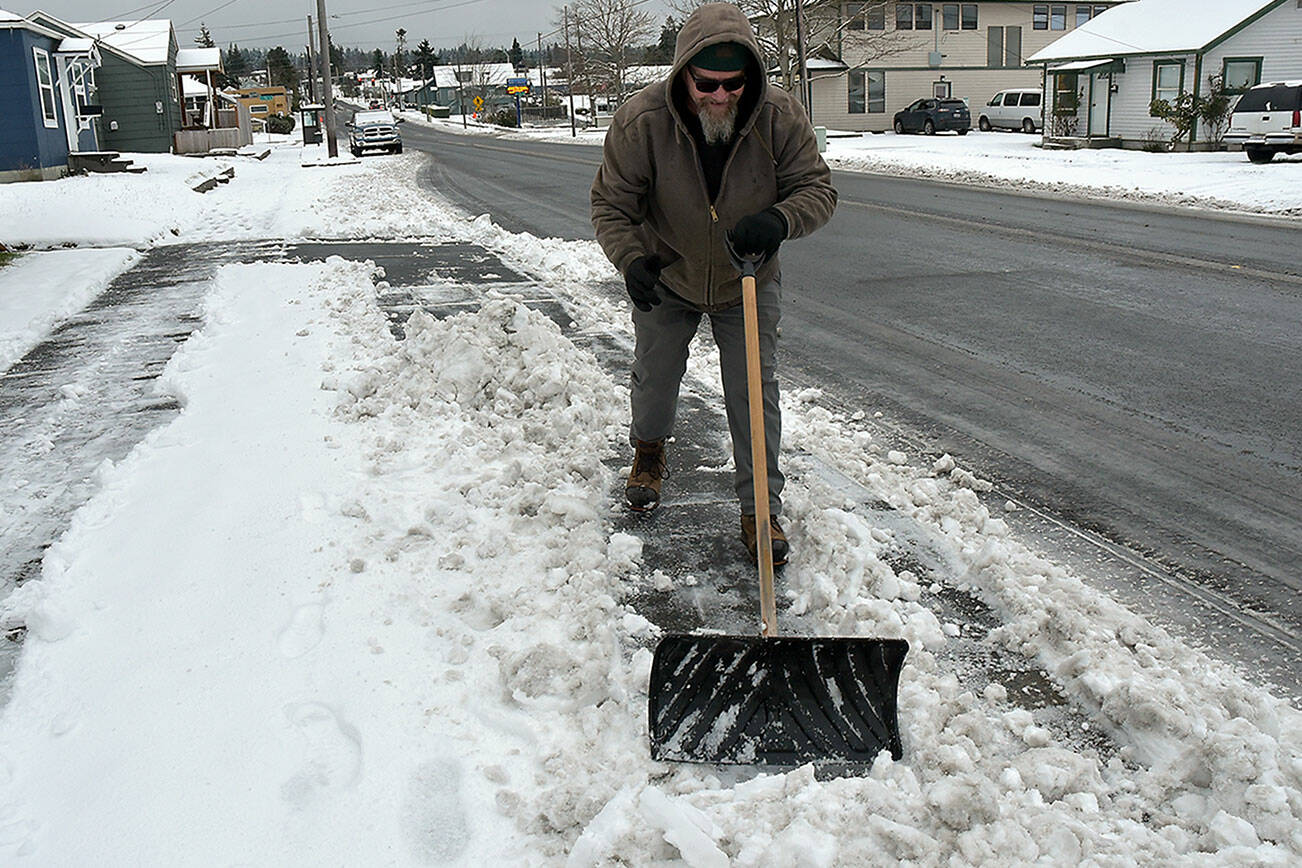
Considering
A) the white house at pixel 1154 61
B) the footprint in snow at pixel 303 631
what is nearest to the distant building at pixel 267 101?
the white house at pixel 1154 61

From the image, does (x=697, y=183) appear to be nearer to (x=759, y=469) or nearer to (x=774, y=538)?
(x=759, y=469)

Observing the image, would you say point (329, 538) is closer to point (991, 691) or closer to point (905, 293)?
point (991, 691)

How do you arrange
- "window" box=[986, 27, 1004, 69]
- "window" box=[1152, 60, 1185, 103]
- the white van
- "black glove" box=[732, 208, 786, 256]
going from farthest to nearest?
"window" box=[986, 27, 1004, 69] → the white van → "window" box=[1152, 60, 1185, 103] → "black glove" box=[732, 208, 786, 256]

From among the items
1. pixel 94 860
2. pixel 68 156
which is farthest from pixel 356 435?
pixel 68 156

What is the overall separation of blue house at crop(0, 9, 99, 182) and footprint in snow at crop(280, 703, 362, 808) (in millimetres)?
24660

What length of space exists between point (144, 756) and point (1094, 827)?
2.27m

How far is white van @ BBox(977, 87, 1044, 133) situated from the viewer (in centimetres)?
4347

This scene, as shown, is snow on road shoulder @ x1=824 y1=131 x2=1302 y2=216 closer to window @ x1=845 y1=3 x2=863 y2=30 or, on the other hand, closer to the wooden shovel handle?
the wooden shovel handle

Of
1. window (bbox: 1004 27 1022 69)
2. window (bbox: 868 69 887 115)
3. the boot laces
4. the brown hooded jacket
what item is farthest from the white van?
the brown hooded jacket

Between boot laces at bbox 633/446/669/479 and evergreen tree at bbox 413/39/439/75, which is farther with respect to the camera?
evergreen tree at bbox 413/39/439/75

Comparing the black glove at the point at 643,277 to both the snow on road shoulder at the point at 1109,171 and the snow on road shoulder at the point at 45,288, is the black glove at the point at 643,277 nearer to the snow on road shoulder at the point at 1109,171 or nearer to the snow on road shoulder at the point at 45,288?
the snow on road shoulder at the point at 45,288

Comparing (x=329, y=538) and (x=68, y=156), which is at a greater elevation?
(x=68, y=156)

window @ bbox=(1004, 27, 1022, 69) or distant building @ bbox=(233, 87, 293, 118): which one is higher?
distant building @ bbox=(233, 87, 293, 118)

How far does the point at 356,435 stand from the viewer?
16.6 feet
